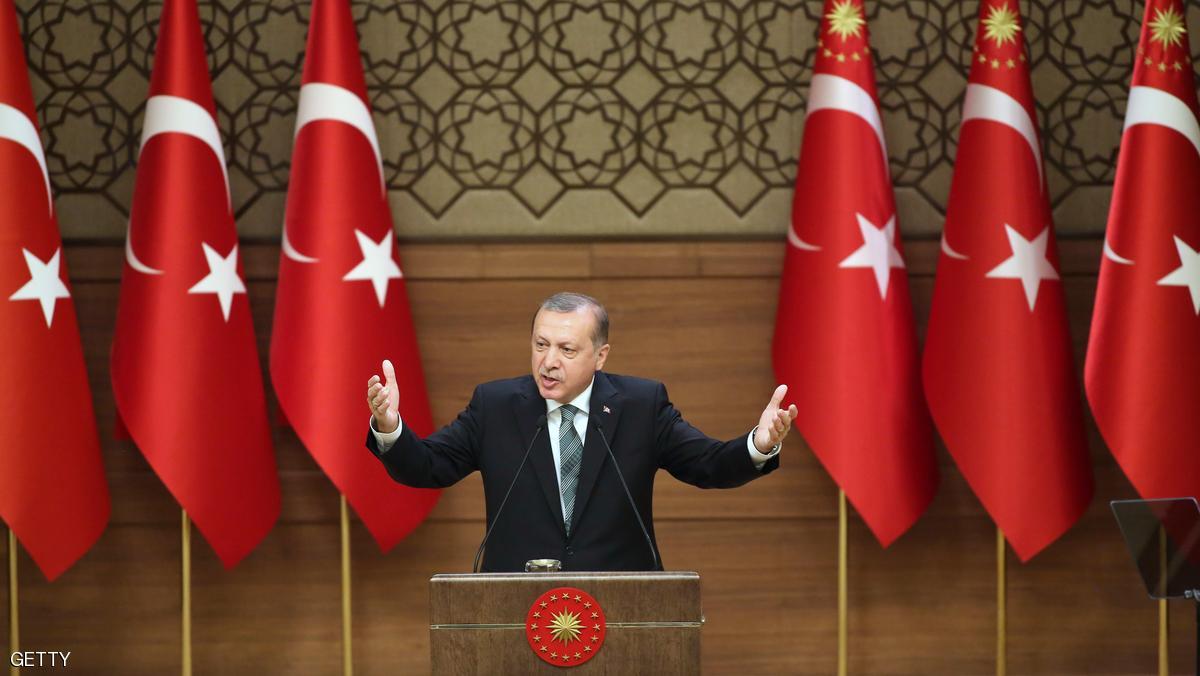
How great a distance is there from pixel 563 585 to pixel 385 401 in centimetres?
62

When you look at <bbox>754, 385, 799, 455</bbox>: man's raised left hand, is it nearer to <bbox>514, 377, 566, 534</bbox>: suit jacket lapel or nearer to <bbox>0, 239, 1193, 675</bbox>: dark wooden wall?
<bbox>514, 377, 566, 534</bbox>: suit jacket lapel

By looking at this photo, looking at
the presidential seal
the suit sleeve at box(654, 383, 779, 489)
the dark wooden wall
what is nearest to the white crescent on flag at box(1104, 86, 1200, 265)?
the dark wooden wall

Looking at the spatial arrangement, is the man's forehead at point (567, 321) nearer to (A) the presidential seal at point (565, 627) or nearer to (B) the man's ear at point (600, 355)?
(B) the man's ear at point (600, 355)

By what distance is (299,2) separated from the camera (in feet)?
14.0

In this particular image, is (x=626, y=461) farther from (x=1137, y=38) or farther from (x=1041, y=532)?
(x=1137, y=38)

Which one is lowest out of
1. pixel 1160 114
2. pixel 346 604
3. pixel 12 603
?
pixel 346 604

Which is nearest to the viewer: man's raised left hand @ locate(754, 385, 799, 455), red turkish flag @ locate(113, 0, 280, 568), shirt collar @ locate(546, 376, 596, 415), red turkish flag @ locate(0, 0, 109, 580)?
man's raised left hand @ locate(754, 385, 799, 455)

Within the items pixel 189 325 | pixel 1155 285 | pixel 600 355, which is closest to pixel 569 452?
pixel 600 355

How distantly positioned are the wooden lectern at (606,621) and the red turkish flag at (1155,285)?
2.34 m

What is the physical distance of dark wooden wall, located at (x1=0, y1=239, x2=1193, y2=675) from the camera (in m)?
4.25

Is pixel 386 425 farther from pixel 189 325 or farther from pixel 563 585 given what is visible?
pixel 189 325

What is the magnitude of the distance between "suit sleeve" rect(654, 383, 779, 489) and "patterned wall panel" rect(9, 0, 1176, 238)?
168 cm

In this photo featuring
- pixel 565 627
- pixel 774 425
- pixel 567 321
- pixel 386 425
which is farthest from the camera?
pixel 567 321

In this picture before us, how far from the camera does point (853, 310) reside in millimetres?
3910
